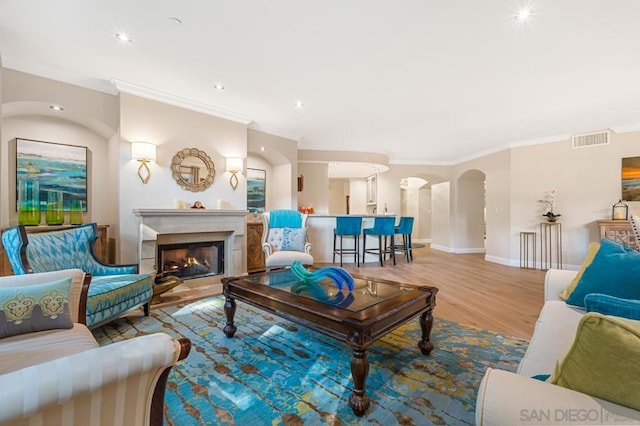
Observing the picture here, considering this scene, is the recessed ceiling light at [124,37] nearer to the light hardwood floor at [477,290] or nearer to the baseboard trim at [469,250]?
the light hardwood floor at [477,290]

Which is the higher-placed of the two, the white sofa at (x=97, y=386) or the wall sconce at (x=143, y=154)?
the wall sconce at (x=143, y=154)

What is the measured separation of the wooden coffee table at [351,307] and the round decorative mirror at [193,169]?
6.84 ft

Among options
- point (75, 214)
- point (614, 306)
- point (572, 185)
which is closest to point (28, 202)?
point (75, 214)

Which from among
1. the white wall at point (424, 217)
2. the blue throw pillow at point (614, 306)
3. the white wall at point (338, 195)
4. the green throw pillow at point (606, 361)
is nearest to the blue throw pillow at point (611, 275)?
the blue throw pillow at point (614, 306)

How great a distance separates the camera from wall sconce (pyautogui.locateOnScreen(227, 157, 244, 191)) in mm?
4254

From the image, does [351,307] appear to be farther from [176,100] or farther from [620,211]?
[620,211]

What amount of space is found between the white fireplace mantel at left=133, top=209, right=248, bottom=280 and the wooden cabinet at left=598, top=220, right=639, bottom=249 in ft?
19.1

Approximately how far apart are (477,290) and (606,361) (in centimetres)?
356

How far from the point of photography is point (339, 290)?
6.89 feet

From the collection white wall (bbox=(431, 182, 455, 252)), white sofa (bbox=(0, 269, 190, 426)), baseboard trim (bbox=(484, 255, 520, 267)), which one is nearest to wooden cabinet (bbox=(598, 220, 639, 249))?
baseboard trim (bbox=(484, 255, 520, 267))

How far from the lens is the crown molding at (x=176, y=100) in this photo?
330 centimetres

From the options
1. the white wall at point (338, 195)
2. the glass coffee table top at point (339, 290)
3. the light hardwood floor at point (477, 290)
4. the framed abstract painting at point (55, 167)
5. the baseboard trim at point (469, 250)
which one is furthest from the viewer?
the white wall at point (338, 195)

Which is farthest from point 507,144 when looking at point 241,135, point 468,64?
point 241,135

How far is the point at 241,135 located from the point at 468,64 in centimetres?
321
